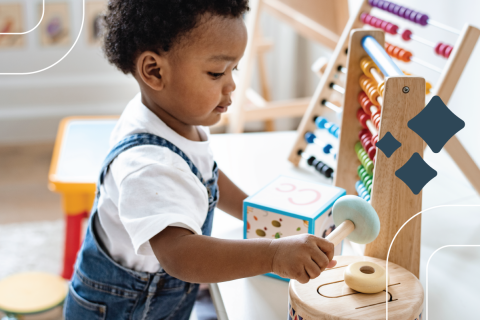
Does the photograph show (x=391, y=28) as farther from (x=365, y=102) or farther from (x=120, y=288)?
(x=120, y=288)

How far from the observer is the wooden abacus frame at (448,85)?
77 centimetres

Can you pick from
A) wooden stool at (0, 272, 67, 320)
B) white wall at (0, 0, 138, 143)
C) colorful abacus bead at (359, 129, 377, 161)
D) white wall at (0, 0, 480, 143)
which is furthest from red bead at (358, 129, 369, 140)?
white wall at (0, 0, 138, 143)

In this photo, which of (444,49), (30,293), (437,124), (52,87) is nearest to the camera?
(437,124)

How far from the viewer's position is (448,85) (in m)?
0.78

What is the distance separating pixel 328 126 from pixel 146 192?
0.50 m

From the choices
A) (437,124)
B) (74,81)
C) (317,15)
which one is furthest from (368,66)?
(74,81)

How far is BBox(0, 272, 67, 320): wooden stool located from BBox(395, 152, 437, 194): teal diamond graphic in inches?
38.5

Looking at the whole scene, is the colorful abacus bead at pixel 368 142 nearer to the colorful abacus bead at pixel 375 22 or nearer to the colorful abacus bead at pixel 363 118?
the colorful abacus bead at pixel 363 118

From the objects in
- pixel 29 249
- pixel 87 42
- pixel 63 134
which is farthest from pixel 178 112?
pixel 87 42

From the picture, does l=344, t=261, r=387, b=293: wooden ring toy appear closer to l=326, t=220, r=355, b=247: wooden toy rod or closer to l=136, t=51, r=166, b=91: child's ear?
l=326, t=220, r=355, b=247: wooden toy rod

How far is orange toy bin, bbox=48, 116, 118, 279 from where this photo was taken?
1.33 m

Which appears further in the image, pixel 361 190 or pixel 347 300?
pixel 361 190

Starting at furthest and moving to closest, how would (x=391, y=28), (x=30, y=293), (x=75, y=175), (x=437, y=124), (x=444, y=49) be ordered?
(x=75, y=175), (x=30, y=293), (x=391, y=28), (x=444, y=49), (x=437, y=124)

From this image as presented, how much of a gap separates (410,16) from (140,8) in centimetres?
59
